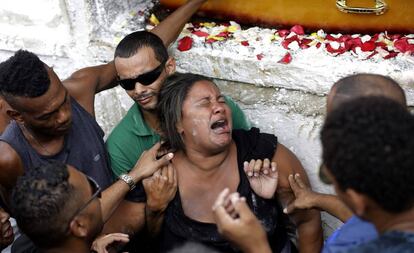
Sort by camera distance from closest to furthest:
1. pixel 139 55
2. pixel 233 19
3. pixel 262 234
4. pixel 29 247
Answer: pixel 262 234, pixel 29 247, pixel 139 55, pixel 233 19

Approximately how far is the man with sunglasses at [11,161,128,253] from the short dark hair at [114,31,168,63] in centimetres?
108

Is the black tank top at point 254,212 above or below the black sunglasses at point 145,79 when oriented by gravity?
below

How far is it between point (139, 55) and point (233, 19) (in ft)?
3.02

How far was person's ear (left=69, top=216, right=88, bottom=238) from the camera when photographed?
2320mm

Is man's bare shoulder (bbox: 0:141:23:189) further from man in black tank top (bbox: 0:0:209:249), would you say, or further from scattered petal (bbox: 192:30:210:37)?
scattered petal (bbox: 192:30:210:37)

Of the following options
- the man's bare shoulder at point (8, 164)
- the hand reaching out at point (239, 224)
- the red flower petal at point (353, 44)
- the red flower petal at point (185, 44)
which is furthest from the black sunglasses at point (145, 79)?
the hand reaching out at point (239, 224)

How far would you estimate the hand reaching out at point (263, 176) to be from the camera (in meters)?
3.05

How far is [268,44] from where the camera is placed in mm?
3668

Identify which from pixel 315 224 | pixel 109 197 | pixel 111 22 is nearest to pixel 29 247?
pixel 109 197

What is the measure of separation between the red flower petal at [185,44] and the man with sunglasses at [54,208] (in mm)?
1547

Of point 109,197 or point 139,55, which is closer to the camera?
point 109,197

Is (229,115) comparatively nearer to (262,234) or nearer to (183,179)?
(183,179)

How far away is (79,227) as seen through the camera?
2.36 metres

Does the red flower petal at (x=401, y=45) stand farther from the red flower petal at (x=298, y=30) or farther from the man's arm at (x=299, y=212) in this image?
the man's arm at (x=299, y=212)
